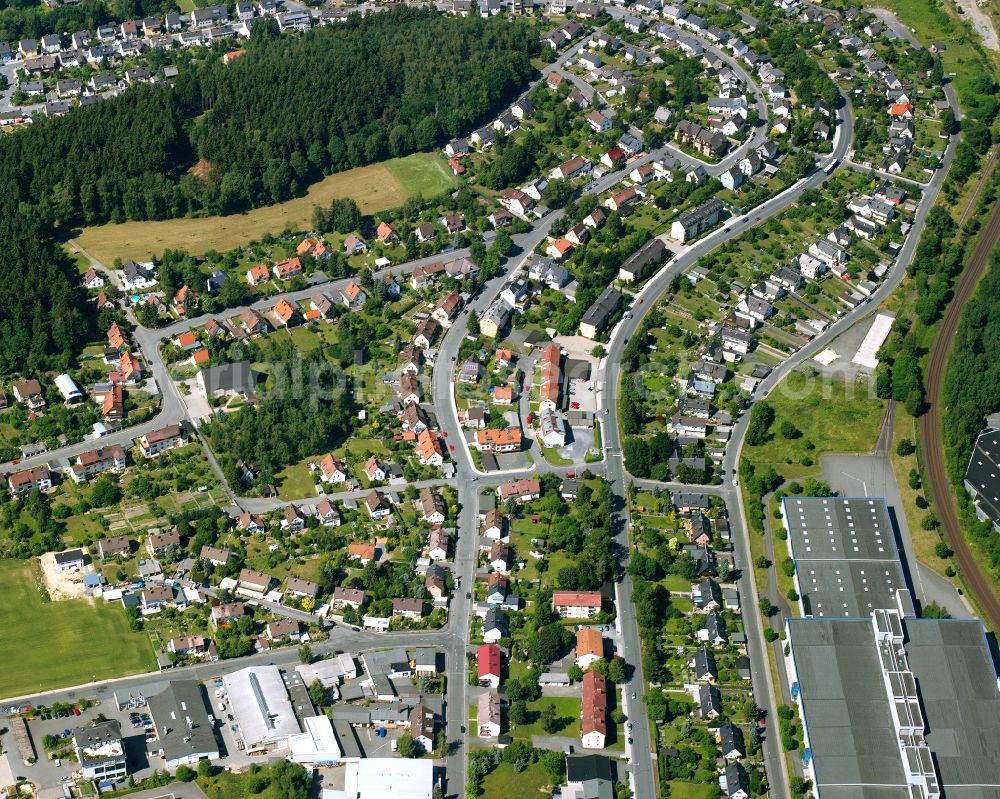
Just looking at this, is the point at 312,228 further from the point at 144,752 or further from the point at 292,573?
the point at 144,752

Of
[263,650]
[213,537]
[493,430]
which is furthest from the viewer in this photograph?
[493,430]

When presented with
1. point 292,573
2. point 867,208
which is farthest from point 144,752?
point 867,208

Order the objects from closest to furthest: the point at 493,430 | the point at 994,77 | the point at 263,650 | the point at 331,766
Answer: the point at 331,766
the point at 263,650
the point at 493,430
the point at 994,77

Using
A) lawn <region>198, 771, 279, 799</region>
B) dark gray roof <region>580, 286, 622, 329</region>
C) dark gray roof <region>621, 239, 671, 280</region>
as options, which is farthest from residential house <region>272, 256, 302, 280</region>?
lawn <region>198, 771, 279, 799</region>

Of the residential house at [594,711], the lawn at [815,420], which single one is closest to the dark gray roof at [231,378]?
the residential house at [594,711]

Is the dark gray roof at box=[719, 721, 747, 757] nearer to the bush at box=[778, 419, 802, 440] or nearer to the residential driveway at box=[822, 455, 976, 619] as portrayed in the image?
the residential driveway at box=[822, 455, 976, 619]

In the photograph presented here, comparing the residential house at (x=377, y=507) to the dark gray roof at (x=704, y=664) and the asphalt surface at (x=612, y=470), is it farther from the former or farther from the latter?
the dark gray roof at (x=704, y=664)

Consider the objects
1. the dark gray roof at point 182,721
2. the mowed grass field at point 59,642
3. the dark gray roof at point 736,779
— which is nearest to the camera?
the dark gray roof at point 736,779
